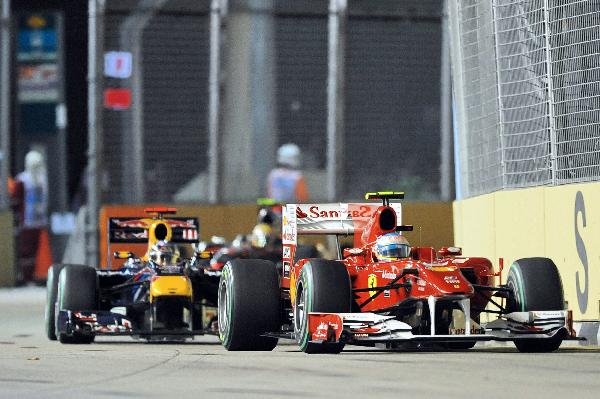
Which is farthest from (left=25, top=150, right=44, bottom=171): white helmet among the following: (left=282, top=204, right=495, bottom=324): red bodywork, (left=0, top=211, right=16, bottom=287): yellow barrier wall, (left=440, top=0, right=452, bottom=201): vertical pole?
(left=282, top=204, right=495, bottom=324): red bodywork

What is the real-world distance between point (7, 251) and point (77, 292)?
52.4ft

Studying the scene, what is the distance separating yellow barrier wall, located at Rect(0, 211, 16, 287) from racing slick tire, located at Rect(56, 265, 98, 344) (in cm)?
1561

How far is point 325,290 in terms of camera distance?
15656mm

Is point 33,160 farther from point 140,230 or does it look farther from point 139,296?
point 139,296

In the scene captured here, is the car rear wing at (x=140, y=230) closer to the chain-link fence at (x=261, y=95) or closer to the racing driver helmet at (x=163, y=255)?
the racing driver helmet at (x=163, y=255)

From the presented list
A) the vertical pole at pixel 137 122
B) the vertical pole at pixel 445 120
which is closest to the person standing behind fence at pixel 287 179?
the vertical pole at pixel 137 122

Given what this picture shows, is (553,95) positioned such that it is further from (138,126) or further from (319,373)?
(138,126)

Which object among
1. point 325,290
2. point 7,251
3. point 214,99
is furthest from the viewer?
point 7,251

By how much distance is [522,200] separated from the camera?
20.1 metres

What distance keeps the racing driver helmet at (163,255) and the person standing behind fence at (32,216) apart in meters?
15.4

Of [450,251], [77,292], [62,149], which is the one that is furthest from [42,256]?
[450,251]

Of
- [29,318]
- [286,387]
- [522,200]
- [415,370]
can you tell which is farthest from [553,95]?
[29,318]

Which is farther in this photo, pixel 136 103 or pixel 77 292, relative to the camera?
pixel 136 103

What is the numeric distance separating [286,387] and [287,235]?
5913 mm
